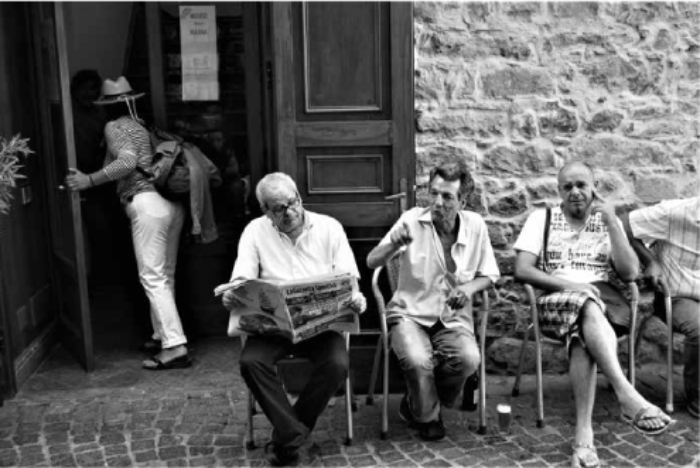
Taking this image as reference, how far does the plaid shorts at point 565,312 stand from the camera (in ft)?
14.7

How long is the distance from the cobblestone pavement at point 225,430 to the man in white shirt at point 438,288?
27 centimetres

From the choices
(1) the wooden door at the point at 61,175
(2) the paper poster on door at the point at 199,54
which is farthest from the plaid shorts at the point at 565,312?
(2) the paper poster on door at the point at 199,54

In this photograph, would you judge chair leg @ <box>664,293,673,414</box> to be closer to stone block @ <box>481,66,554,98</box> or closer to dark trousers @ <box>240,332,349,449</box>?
stone block @ <box>481,66,554,98</box>

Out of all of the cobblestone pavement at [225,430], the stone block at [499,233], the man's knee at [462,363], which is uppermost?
the stone block at [499,233]

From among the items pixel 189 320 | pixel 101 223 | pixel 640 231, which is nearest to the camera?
pixel 640 231

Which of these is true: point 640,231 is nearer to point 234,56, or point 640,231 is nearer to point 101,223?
point 234,56

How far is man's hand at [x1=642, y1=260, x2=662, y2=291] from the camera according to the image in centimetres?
486

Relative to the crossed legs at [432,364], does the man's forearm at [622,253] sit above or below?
above

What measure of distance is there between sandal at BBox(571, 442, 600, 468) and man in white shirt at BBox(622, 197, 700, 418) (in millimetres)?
849

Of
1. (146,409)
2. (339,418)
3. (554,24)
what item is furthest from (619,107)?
(146,409)

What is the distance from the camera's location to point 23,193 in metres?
5.64

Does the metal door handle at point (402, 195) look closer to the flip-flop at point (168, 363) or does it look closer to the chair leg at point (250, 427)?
the chair leg at point (250, 427)

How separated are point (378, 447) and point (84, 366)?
2.16 m

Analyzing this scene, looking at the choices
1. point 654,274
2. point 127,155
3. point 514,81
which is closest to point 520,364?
point 654,274
